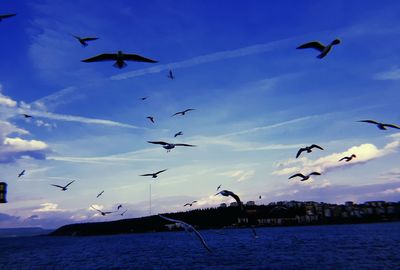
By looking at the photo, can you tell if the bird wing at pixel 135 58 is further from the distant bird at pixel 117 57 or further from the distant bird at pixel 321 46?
the distant bird at pixel 321 46

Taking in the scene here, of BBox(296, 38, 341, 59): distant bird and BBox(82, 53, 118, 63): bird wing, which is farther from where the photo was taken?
BBox(296, 38, 341, 59): distant bird

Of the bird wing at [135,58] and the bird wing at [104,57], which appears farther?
the bird wing at [104,57]

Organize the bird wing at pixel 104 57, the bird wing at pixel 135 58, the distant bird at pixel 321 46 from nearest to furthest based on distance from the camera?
1. the bird wing at pixel 135 58
2. the bird wing at pixel 104 57
3. the distant bird at pixel 321 46

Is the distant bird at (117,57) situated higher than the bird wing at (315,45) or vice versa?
the bird wing at (315,45)

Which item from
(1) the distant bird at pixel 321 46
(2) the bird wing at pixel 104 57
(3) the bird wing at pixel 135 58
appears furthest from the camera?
(1) the distant bird at pixel 321 46

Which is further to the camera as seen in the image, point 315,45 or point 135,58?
point 315,45

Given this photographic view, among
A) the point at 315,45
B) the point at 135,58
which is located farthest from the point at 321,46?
the point at 135,58

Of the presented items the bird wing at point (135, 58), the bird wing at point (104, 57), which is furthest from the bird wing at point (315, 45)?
the bird wing at point (104, 57)

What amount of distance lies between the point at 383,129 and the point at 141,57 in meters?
15.2

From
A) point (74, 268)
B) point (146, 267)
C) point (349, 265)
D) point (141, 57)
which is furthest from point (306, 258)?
point (141, 57)

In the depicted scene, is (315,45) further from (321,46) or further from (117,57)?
(117,57)

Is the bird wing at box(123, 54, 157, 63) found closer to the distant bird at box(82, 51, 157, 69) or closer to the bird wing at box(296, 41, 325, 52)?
the distant bird at box(82, 51, 157, 69)

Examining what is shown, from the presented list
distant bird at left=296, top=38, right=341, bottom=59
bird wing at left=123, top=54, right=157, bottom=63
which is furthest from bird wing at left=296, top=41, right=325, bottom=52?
bird wing at left=123, top=54, right=157, bottom=63

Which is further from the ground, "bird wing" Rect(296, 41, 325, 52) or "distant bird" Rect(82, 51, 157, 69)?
"bird wing" Rect(296, 41, 325, 52)
